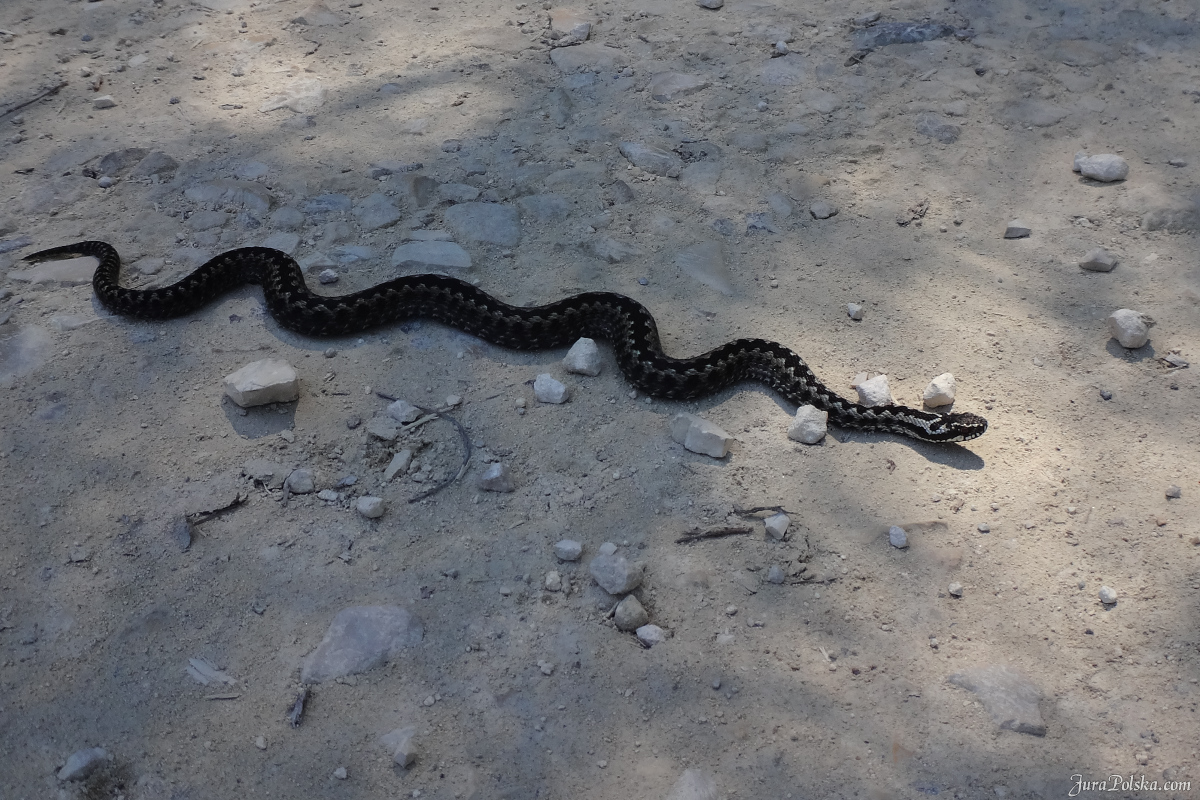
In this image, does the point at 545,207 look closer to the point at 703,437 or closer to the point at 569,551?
the point at 703,437

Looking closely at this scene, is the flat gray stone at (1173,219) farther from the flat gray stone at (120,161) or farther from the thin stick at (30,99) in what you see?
the thin stick at (30,99)

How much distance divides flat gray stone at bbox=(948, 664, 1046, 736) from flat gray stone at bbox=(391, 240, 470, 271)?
3899 millimetres

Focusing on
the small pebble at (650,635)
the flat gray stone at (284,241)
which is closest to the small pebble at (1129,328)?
the small pebble at (650,635)

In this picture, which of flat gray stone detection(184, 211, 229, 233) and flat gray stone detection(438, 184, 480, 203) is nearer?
flat gray stone detection(184, 211, 229, 233)

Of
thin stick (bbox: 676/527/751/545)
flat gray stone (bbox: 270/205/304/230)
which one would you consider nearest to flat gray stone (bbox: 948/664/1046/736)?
thin stick (bbox: 676/527/751/545)

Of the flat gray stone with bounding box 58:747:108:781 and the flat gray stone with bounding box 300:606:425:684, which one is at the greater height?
the flat gray stone with bounding box 300:606:425:684

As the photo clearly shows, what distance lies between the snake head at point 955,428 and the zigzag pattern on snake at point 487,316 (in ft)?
0.90

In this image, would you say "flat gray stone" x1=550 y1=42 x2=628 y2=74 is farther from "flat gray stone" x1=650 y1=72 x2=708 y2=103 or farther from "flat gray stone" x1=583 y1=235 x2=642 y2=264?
"flat gray stone" x1=583 y1=235 x2=642 y2=264

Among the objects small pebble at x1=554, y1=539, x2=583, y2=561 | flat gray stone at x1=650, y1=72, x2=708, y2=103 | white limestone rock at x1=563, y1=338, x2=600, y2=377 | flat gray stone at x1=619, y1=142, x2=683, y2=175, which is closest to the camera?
small pebble at x1=554, y1=539, x2=583, y2=561

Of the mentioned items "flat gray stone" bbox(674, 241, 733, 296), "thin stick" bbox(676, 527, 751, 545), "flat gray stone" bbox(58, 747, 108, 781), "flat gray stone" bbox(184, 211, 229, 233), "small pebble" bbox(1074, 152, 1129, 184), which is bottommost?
"flat gray stone" bbox(58, 747, 108, 781)

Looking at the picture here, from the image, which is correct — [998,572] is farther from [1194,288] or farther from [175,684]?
[175,684]

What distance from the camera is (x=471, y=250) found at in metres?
6.11

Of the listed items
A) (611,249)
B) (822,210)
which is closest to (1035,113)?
(822,210)

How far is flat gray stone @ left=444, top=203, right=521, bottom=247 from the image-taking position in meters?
6.19
